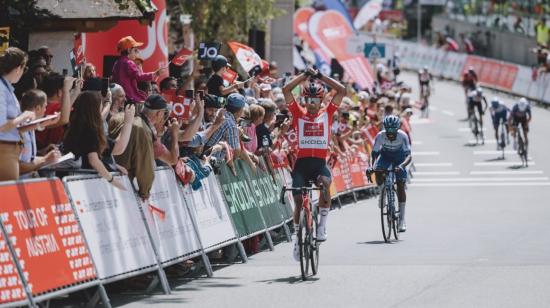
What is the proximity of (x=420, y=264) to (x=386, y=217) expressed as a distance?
11.1 feet

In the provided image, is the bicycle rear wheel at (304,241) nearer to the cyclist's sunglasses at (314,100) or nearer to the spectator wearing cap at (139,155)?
the cyclist's sunglasses at (314,100)

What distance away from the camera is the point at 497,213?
23453 millimetres

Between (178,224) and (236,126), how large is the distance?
9.67 ft

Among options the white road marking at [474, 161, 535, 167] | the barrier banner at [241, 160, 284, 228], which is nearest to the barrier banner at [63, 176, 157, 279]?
the barrier banner at [241, 160, 284, 228]

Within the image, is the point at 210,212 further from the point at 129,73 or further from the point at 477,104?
the point at 477,104

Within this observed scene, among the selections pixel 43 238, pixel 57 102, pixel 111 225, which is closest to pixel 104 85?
pixel 57 102

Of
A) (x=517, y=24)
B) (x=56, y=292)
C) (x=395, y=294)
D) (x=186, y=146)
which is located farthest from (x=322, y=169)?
(x=517, y=24)

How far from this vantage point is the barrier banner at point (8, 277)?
10.7 metres

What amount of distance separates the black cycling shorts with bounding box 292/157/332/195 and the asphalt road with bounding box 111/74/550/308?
3.28 ft

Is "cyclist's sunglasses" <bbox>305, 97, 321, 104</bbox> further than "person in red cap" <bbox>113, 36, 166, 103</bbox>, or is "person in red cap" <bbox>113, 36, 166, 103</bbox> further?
"person in red cap" <bbox>113, 36, 166, 103</bbox>

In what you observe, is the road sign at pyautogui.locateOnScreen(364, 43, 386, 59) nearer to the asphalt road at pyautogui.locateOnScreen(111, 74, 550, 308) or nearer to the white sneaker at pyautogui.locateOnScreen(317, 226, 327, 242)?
the asphalt road at pyautogui.locateOnScreen(111, 74, 550, 308)

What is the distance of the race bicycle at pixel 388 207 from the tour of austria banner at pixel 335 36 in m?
20.1

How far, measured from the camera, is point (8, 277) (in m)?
10.8

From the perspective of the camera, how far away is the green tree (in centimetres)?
3297
